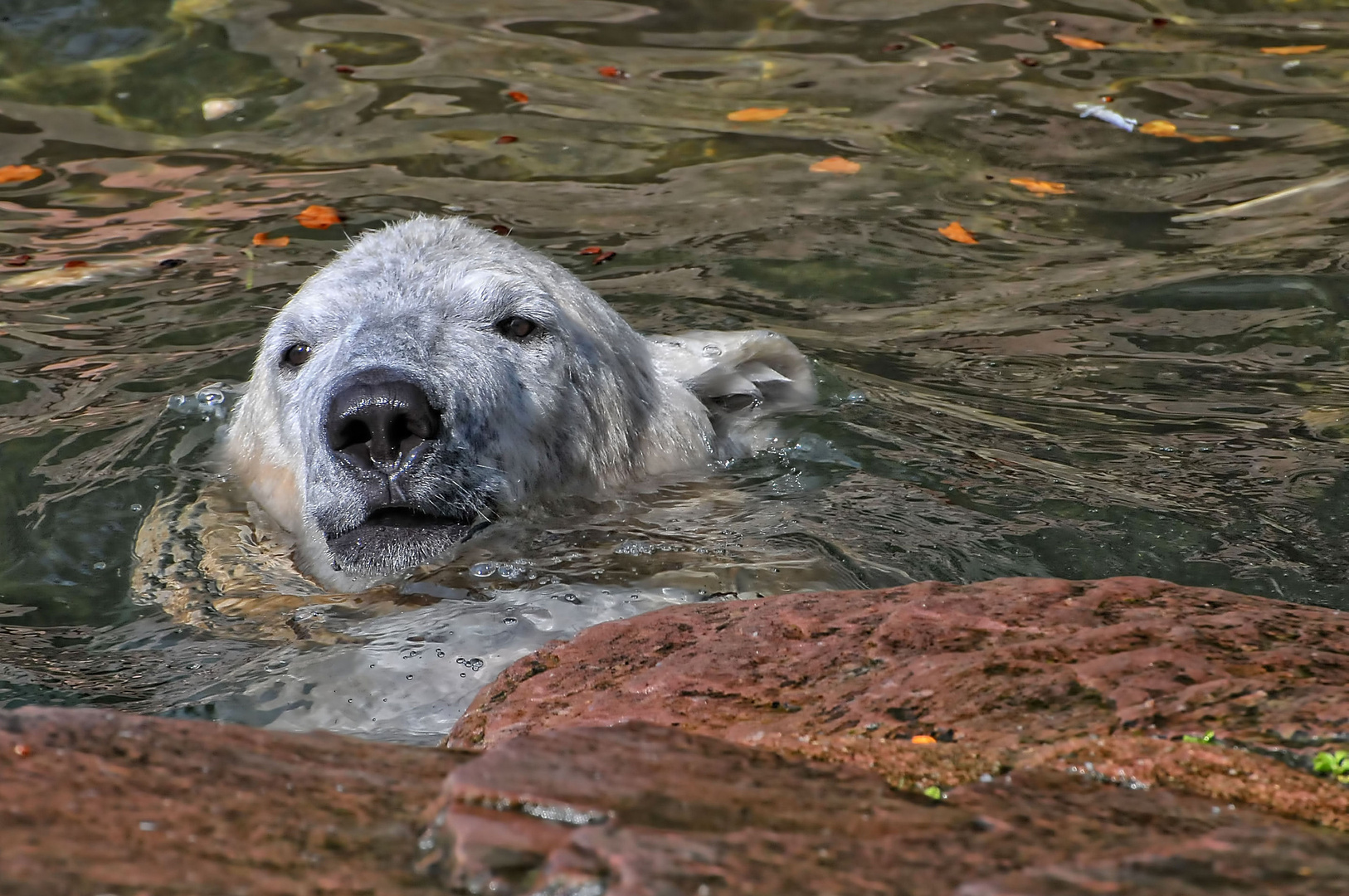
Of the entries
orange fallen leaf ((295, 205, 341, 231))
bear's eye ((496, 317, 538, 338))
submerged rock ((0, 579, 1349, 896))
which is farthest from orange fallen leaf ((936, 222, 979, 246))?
submerged rock ((0, 579, 1349, 896))

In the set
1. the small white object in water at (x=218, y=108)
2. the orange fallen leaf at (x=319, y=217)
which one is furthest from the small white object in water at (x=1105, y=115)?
the small white object in water at (x=218, y=108)

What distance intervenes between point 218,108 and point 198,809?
10219 mm

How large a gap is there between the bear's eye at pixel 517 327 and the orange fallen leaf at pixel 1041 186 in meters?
5.30

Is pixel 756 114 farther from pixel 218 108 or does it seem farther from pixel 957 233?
pixel 218 108

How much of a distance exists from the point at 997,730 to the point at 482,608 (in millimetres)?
2542

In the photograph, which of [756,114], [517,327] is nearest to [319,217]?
[756,114]

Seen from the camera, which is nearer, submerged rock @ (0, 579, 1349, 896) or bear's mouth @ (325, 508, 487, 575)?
submerged rock @ (0, 579, 1349, 896)

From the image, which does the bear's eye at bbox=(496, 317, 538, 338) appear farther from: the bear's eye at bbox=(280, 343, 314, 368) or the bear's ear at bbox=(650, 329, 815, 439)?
the bear's ear at bbox=(650, 329, 815, 439)

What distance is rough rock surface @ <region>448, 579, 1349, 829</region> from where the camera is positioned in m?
2.35

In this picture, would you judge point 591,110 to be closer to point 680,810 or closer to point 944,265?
point 944,265

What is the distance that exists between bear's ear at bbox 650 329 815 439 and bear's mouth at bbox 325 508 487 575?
1759 mm

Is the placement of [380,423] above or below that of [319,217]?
above

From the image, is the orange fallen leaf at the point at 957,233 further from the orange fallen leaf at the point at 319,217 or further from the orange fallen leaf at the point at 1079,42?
the orange fallen leaf at the point at 319,217

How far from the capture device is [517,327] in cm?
559
